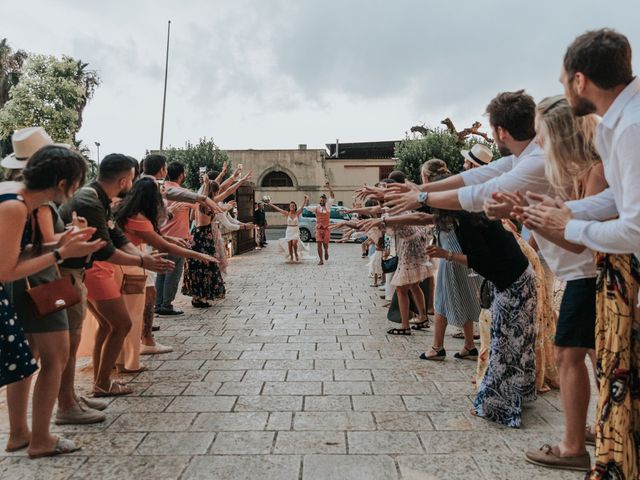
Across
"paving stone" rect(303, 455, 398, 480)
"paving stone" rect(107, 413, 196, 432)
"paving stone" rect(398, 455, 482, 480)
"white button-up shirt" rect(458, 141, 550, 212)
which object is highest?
"white button-up shirt" rect(458, 141, 550, 212)

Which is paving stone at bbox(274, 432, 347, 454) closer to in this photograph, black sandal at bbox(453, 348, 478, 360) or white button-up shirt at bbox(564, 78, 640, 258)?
white button-up shirt at bbox(564, 78, 640, 258)

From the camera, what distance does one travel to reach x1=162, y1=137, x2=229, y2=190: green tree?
3912 centimetres

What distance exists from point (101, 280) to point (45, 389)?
1.14 m

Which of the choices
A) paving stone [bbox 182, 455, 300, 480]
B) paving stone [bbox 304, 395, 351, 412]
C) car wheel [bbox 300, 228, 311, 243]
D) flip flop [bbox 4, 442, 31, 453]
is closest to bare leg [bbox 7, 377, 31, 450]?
flip flop [bbox 4, 442, 31, 453]

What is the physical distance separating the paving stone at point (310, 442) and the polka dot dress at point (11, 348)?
1498 mm

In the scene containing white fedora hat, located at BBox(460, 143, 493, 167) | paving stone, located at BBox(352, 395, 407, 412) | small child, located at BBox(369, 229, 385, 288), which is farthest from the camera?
small child, located at BBox(369, 229, 385, 288)

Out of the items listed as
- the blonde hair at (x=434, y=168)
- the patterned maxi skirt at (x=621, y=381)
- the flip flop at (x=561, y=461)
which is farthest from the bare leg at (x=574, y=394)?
the blonde hair at (x=434, y=168)

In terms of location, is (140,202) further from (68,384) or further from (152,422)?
(152,422)

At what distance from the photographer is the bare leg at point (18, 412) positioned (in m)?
3.28

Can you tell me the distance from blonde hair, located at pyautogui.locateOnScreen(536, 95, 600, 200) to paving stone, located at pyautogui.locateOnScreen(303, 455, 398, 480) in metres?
1.76

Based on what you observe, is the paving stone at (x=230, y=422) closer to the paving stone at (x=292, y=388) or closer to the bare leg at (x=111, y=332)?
the paving stone at (x=292, y=388)

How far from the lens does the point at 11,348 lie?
2936 millimetres

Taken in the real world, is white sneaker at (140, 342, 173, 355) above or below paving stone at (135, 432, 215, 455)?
below

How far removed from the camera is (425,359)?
218 inches
